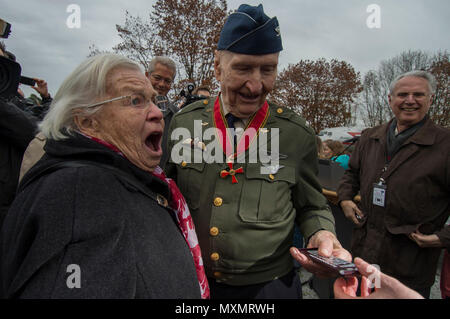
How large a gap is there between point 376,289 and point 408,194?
62.9 inches

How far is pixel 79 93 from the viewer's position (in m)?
1.27

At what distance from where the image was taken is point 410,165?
2398 mm

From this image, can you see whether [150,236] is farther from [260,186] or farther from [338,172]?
[338,172]

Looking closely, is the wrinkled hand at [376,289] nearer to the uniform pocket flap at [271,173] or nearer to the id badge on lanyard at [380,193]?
the uniform pocket flap at [271,173]

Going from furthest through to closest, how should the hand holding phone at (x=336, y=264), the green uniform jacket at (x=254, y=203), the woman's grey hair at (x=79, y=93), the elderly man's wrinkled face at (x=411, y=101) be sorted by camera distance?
1. the elderly man's wrinkled face at (x=411, y=101)
2. the green uniform jacket at (x=254, y=203)
3. the woman's grey hair at (x=79, y=93)
4. the hand holding phone at (x=336, y=264)

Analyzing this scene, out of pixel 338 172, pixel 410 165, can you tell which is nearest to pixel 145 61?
pixel 338 172

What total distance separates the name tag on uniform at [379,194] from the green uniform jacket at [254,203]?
1.00m

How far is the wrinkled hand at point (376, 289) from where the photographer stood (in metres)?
0.98

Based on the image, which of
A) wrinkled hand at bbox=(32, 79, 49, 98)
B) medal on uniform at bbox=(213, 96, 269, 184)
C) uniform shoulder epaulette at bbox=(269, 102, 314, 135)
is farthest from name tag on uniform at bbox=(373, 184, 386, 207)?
wrinkled hand at bbox=(32, 79, 49, 98)

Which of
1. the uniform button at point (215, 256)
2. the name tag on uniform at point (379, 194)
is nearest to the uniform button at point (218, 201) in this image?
the uniform button at point (215, 256)

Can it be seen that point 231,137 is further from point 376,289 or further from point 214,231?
point 376,289

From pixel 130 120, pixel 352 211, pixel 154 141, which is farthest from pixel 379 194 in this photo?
pixel 130 120

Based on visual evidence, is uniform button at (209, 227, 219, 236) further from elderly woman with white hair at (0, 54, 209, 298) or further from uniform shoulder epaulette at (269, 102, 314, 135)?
uniform shoulder epaulette at (269, 102, 314, 135)

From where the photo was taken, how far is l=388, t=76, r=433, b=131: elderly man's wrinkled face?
2.58 meters
